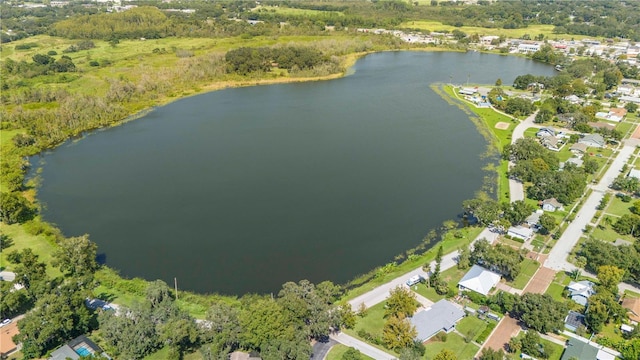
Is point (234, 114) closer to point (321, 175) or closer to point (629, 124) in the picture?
point (321, 175)

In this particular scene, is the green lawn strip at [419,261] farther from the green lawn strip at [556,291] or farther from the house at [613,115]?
the house at [613,115]

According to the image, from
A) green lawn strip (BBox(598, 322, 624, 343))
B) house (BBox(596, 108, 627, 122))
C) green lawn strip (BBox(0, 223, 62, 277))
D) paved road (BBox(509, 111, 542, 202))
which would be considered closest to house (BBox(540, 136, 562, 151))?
paved road (BBox(509, 111, 542, 202))

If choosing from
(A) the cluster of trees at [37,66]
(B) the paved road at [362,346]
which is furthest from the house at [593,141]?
(A) the cluster of trees at [37,66]

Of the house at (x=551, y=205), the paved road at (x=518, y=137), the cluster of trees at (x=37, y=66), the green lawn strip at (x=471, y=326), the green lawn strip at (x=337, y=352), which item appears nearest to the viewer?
the green lawn strip at (x=337, y=352)

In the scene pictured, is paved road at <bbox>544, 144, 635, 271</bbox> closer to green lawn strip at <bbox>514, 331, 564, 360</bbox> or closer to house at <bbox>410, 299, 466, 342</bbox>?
green lawn strip at <bbox>514, 331, 564, 360</bbox>

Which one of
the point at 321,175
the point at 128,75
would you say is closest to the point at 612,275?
the point at 321,175

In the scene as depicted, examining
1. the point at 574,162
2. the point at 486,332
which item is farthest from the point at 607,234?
the point at 486,332
